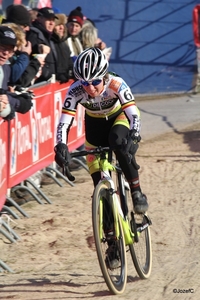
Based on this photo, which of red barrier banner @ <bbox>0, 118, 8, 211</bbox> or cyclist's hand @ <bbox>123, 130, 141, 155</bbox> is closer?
cyclist's hand @ <bbox>123, 130, 141, 155</bbox>

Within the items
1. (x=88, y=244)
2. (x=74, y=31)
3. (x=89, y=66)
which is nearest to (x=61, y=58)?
(x=74, y=31)

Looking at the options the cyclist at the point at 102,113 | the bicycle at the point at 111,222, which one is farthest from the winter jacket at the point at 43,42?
the bicycle at the point at 111,222

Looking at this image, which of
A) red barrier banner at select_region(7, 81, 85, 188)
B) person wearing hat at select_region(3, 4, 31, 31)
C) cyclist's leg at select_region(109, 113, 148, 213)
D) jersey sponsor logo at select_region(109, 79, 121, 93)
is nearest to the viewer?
cyclist's leg at select_region(109, 113, 148, 213)

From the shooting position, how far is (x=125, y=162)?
6168mm

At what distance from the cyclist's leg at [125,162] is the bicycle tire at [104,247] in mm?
329

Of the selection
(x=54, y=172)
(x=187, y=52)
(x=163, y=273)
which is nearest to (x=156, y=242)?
(x=163, y=273)

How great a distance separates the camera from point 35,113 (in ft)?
30.3

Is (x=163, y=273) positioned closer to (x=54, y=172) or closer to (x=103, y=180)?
(x=103, y=180)

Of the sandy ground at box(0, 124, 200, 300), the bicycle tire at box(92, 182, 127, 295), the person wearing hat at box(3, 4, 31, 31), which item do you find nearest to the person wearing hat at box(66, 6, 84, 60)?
the sandy ground at box(0, 124, 200, 300)

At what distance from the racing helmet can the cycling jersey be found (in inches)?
11.2

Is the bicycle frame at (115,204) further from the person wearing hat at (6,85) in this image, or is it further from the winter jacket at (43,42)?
the winter jacket at (43,42)

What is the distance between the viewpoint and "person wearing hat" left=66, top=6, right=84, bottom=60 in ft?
37.4

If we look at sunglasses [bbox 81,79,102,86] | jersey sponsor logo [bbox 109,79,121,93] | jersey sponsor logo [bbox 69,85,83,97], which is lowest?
jersey sponsor logo [bbox 69,85,83,97]

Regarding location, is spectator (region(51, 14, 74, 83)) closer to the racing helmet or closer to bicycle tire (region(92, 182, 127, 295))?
the racing helmet
